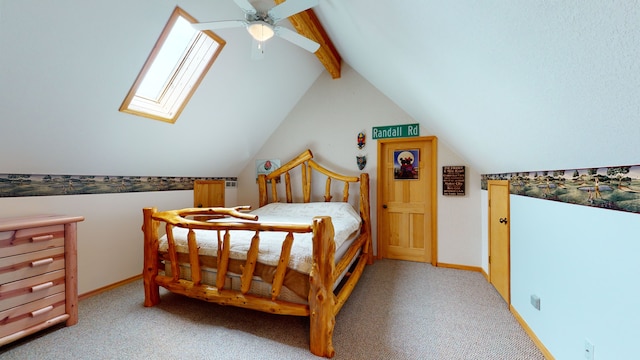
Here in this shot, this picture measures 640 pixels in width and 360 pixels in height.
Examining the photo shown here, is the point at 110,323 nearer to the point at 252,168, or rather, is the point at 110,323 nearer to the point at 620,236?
the point at 252,168

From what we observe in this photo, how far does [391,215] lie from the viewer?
3691 mm

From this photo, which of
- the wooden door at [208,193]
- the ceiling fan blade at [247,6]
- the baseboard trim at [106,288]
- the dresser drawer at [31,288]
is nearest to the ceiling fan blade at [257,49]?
the ceiling fan blade at [247,6]

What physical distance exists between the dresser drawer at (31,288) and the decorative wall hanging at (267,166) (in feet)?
9.04

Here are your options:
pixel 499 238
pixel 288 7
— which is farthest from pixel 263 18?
pixel 499 238

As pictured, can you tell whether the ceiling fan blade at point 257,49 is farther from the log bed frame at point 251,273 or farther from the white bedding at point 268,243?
the white bedding at point 268,243

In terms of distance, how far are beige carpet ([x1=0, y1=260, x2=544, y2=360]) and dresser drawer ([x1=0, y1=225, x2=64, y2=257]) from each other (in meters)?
0.72

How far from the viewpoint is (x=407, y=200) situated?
11.8ft

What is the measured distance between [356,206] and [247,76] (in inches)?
95.6

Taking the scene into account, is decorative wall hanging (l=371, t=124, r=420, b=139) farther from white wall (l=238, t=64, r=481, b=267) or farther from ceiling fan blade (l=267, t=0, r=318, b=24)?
ceiling fan blade (l=267, t=0, r=318, b=24)

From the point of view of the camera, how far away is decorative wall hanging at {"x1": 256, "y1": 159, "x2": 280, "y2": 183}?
422 cm

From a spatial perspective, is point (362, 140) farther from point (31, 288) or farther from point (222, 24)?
point (31, 288)

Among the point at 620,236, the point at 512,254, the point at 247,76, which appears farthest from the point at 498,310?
the point at 247,76

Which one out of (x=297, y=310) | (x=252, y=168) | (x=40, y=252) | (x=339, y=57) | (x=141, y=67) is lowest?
(x=297, y=310)

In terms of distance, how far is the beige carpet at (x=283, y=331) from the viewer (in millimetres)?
1703
